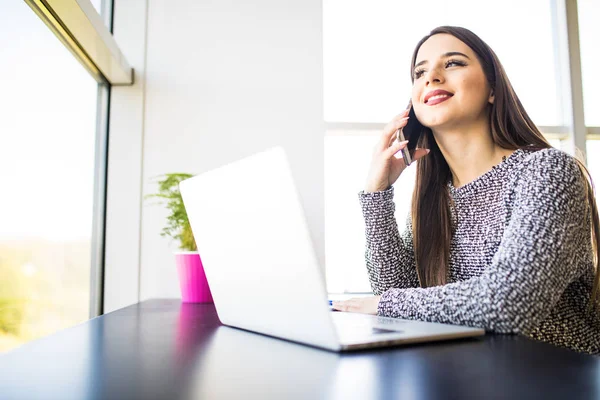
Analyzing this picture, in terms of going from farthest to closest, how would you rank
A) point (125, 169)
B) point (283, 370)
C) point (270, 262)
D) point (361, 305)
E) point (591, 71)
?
point (591, 71) → point (125, 169) → point (361, 305) → point (270, 262) → point (283, 370)

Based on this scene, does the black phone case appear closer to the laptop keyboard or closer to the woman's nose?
the woman's nose

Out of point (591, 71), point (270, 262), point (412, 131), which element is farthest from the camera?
point (591, 71)

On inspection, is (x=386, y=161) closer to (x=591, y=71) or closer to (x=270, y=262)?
(x=270, y=262)

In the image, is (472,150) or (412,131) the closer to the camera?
(472,150)

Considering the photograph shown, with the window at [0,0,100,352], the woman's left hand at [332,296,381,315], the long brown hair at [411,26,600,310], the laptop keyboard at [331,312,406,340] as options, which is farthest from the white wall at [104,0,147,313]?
the laptop keyboard at [331,312,406,340]

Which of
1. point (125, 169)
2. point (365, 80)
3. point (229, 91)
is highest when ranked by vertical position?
point (365, 80)

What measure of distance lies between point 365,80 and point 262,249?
2010 millimetres

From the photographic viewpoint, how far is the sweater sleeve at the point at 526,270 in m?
0.76

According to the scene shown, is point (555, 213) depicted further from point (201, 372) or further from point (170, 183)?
point (170, 183)

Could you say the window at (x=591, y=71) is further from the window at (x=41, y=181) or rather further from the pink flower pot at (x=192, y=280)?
the window at (x=41, y=181)

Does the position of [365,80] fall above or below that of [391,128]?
above

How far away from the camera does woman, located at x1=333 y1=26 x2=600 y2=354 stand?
0.81 metres

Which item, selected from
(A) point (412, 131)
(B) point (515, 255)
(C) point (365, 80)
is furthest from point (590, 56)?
(B) point (515, 255)

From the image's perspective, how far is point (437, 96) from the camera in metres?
1.38
